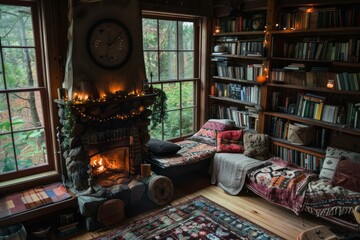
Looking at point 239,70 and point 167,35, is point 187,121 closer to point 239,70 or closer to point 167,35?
point 239,70

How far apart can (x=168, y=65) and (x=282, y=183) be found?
2389 millimetres

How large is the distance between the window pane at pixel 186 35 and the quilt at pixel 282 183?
2.27 meters

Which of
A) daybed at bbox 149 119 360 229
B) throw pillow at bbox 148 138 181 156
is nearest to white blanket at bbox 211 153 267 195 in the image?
daybed at bbox 149 119 360 229

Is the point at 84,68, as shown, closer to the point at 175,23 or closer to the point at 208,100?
the point at 175,23

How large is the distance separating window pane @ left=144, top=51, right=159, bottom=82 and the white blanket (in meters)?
1.53

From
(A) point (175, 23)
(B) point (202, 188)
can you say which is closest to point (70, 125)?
(B) point (202, 188)

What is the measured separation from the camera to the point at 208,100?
509cm

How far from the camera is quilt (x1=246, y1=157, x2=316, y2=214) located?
331cm

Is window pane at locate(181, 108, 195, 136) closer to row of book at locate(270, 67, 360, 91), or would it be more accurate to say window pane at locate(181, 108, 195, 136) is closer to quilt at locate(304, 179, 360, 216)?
row of book at locate(270, 67, 360, 91)

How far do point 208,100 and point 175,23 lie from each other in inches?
56.1

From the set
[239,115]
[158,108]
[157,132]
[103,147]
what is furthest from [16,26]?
[239,115]

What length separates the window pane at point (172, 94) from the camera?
180 inches

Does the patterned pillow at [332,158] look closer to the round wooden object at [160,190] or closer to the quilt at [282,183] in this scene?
the quilt at [282,183]

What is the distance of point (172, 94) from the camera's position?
4.66 metres
